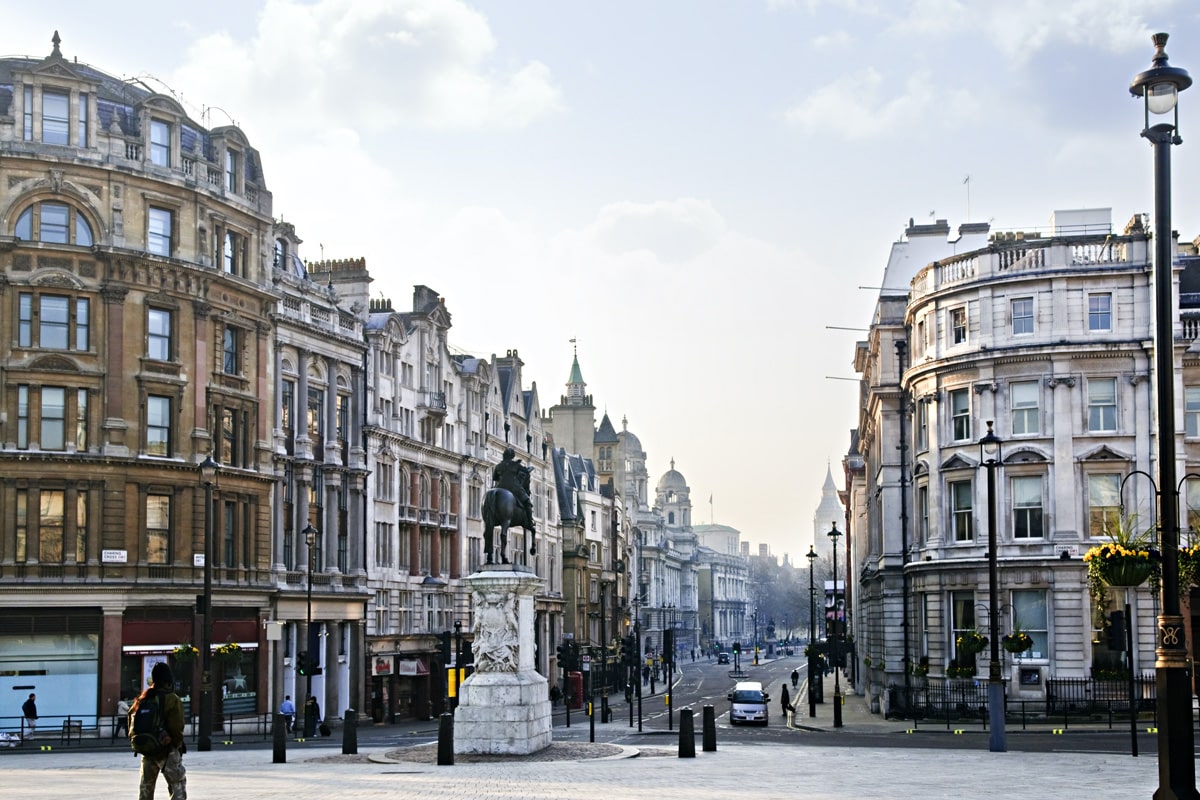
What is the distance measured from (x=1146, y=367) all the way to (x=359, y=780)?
119 feet

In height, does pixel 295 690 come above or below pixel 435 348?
below

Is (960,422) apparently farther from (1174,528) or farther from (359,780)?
(1174,528)

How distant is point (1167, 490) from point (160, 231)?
44.9m

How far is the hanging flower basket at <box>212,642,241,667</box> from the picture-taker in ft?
174

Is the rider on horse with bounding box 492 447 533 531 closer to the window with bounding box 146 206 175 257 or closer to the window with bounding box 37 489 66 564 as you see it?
the window with bounding box 37 489 66 564

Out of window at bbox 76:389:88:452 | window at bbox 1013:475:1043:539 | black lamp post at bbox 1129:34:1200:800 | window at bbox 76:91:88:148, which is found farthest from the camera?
window at bbox 1013:475:1043:539

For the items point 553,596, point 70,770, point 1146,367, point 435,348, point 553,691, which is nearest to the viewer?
point 70,770

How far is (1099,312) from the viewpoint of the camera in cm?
5494

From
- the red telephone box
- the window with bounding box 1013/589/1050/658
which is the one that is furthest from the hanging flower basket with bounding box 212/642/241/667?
the red telephone box

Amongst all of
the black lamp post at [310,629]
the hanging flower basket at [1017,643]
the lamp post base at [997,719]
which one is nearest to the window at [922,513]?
the hanging flower basket at [1017,643]

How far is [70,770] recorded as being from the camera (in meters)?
31.9

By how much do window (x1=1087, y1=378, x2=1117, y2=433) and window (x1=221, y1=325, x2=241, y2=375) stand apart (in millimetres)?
30853

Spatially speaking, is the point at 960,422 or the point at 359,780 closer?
the point at 359,780

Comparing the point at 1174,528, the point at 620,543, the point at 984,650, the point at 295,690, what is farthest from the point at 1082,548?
the point at 620,543
